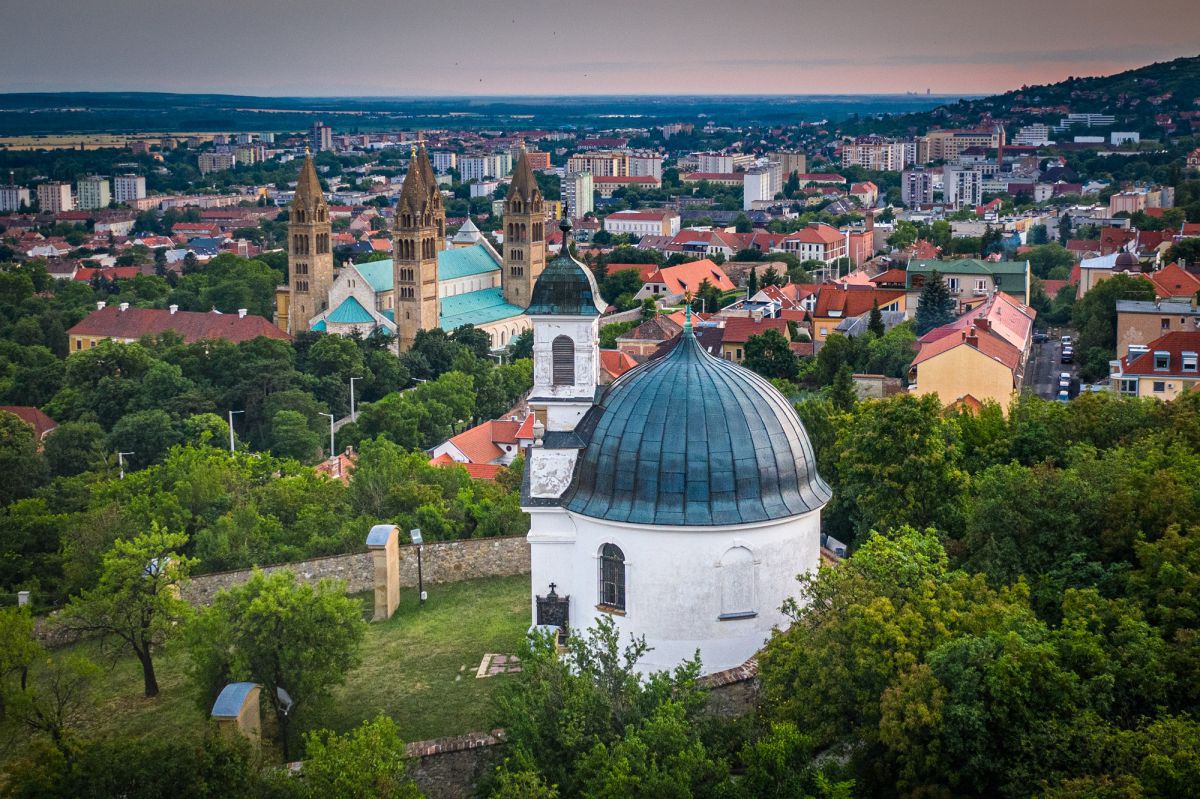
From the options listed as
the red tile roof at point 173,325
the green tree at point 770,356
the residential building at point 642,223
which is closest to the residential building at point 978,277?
the green tree at point 770,356

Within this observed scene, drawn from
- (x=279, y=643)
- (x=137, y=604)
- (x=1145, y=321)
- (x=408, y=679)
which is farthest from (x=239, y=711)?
(x=1145, y=321)

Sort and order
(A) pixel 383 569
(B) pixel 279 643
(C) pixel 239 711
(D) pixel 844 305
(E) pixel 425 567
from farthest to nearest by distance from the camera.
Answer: (D) pixel 844 305, (E) pixel 425 567, (A) pixel 383 569, (B) pixel 279 643, (C) pixel 239 711

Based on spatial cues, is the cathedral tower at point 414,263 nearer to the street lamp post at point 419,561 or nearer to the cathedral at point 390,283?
the cathedral at point 390,283

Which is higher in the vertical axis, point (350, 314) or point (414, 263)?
point (414, 263)

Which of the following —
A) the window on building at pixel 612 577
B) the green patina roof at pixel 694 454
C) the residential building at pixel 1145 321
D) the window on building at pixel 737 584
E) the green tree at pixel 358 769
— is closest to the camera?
the green tree at pixel 358 769

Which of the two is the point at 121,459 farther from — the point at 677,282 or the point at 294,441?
the point at 677,282

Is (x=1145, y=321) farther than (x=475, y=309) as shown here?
No

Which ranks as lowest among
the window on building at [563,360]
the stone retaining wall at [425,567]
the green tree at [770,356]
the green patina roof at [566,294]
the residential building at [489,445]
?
the residential building at [489,445]
